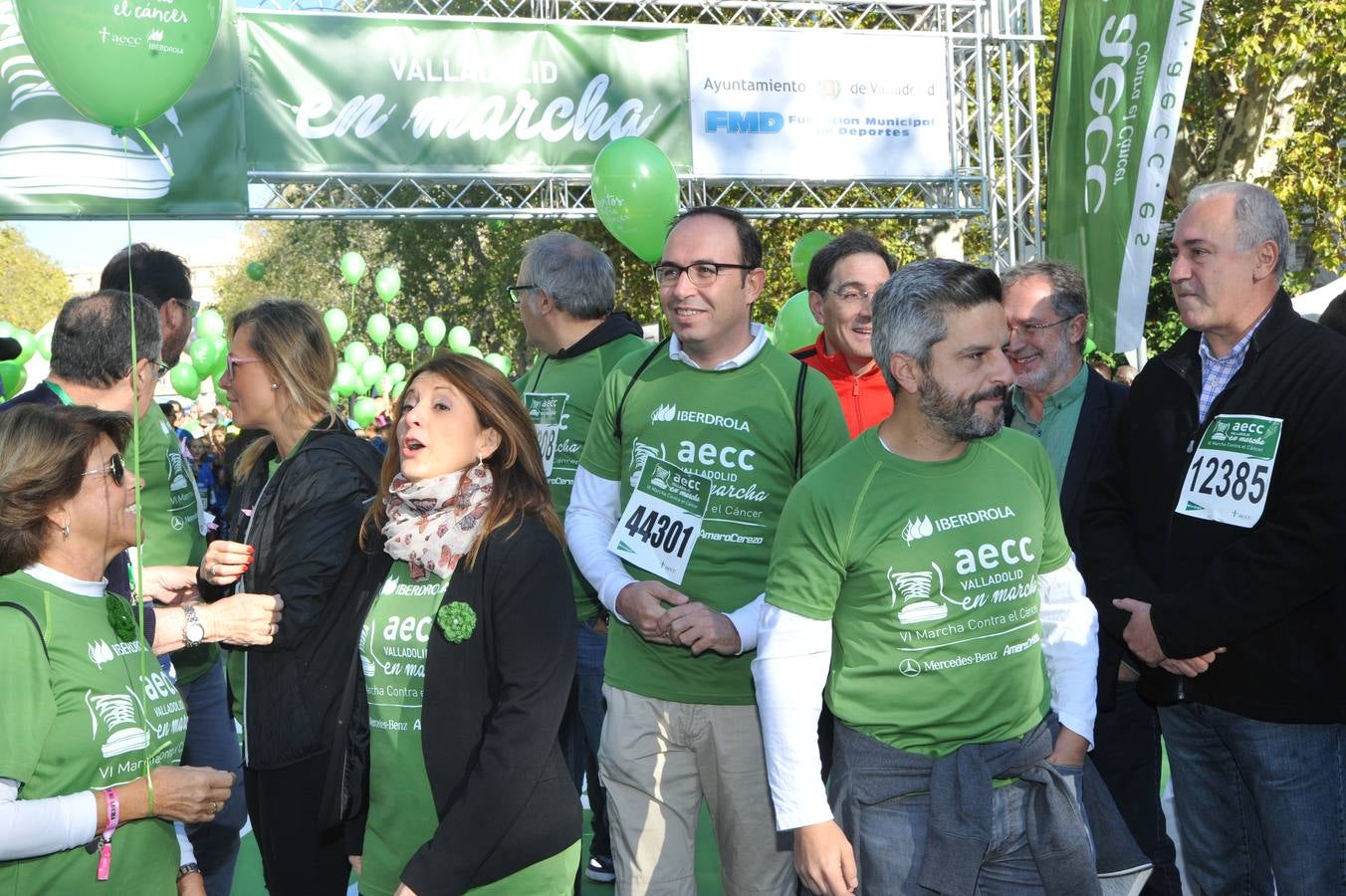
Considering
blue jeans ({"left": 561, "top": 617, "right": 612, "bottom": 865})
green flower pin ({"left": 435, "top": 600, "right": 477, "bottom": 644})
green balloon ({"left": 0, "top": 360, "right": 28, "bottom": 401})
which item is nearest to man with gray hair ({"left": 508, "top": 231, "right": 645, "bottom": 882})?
blue jeans ({"left": 561, "top": 617, "right": 612, "bottom": 865})

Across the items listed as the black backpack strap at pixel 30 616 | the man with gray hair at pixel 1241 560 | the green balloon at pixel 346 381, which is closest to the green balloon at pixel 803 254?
the man with gray hair at pixel 1241 560

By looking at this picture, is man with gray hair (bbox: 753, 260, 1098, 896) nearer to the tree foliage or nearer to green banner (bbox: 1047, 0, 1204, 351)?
green banner (bbox: 1047, 0, 1204, 351)

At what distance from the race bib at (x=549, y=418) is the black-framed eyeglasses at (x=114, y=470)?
1.94 metres

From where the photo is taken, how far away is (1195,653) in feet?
9.70

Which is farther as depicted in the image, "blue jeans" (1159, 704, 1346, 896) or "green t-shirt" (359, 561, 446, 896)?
"blue jeans" (1159, 704, 1346, 896)

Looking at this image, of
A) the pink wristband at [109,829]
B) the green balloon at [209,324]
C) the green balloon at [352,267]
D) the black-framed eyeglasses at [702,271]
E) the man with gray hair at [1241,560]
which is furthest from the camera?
the green balloon at [352,267]

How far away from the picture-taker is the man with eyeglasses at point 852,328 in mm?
4051

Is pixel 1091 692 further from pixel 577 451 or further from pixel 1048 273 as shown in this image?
pixel 577 451

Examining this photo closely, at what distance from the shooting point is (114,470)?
8.42 feet

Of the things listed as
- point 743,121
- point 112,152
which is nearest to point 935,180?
point 743,121

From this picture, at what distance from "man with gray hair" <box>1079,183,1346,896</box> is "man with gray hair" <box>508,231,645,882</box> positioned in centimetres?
181

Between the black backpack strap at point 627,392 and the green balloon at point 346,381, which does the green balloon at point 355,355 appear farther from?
the black backpack strap at point 627,392

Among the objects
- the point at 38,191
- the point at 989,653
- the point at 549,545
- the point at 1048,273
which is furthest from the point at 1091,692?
the point at 38,191

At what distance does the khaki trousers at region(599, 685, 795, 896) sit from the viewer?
313 centimetres
